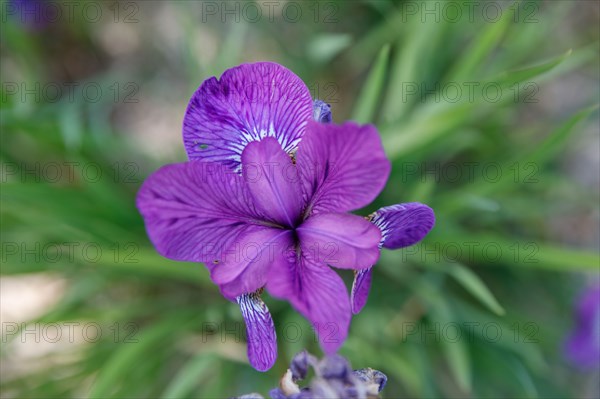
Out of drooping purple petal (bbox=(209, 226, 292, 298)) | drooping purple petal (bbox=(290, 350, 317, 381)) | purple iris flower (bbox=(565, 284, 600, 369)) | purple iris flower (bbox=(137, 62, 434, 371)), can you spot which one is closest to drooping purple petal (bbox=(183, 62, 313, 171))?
purple iris flower (bbox=(137, 62, 434, 371))

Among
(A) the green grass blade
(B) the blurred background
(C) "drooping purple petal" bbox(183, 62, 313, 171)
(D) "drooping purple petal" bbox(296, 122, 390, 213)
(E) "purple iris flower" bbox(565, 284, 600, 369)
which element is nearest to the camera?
(D) "drooping purple petal" bbox(296, 122, 390, 213)

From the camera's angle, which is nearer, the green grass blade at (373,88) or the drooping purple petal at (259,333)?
the drooping purple petal at (259,333)

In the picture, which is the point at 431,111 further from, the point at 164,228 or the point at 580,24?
the point at 580,24

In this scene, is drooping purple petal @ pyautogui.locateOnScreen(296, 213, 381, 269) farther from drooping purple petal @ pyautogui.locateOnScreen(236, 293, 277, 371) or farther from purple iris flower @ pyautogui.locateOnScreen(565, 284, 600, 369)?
purple iris flower @ pyautogui.locateOnScreen(565, 284, 600, 369)

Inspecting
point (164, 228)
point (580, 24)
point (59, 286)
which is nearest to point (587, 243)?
point (580, 24)

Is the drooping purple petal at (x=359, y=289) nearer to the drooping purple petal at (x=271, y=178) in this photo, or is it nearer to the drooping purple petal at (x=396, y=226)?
the drooping purple petal at (x=396, y=226)

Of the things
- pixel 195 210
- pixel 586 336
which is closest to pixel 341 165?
pixel 195 210

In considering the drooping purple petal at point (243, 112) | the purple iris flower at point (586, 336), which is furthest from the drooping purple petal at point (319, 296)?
the purple iris flower at point (586, 336)
